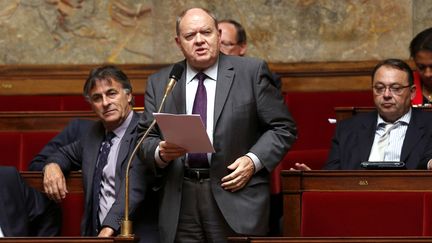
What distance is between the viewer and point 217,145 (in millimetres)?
3084

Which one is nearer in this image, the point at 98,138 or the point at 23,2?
the point at 98,138

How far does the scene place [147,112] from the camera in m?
3.19

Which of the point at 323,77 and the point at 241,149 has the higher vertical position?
the point at 323,77

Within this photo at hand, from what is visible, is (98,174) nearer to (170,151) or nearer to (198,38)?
(170,151)

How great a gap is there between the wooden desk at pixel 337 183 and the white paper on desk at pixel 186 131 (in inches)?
12.1

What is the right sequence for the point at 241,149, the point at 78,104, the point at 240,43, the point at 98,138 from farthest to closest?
the point at 78,104, the point at 240,43, the point at 98,138, the point at 241,149

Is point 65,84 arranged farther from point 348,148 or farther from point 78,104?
point 348,148

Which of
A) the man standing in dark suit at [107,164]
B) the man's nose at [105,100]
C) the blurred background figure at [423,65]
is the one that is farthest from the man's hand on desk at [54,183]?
the blurred background figure at [423,65]

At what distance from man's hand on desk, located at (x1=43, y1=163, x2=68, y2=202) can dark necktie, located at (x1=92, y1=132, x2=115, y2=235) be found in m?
0.12

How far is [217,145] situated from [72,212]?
1.94 feet

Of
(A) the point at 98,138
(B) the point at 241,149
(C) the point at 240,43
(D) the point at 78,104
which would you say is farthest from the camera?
(D) the point at 78,104

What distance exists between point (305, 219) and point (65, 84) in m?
2.05

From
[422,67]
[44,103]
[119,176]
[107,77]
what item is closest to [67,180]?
[119,176]

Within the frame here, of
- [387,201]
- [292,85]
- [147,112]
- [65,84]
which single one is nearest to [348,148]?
[387,201]
